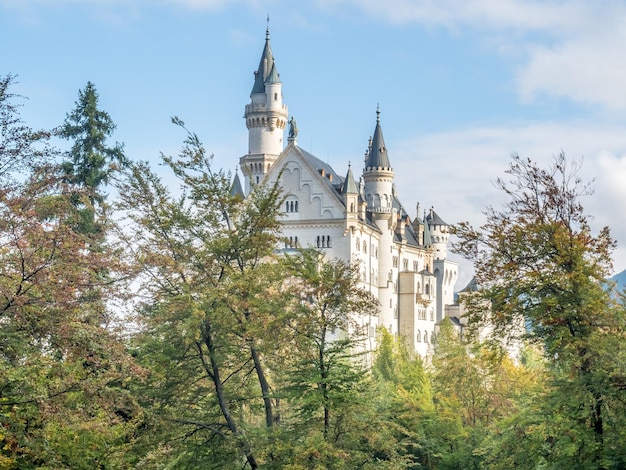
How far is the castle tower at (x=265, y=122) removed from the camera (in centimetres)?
11231

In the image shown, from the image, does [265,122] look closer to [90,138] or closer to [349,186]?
[349,186]

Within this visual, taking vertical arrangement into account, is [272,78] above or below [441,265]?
above

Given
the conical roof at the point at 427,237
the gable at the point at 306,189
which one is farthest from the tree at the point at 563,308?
the conical roof at the point at 427,237

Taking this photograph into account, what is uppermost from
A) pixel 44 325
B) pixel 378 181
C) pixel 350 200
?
pixel 378 181

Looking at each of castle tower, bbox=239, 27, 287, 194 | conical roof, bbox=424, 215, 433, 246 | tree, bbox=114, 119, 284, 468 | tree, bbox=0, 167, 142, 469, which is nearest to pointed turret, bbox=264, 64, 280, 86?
castle tower, bbox=239, 27, 287, 194

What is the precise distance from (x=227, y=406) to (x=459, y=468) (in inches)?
668

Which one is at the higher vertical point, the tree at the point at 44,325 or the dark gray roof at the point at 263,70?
the dark gray roof at the point at 263,70

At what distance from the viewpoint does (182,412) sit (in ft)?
98.5

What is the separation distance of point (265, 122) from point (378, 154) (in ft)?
42.8

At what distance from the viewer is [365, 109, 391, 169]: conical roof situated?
373 feet

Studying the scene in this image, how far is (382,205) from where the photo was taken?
373ft

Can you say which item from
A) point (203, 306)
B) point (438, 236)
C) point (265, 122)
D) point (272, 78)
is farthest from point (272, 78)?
point (203, 306)

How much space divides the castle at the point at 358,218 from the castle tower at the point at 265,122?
110 mm

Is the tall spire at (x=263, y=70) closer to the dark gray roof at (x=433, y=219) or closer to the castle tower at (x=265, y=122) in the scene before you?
the castle tower at (x=265, y=122)
